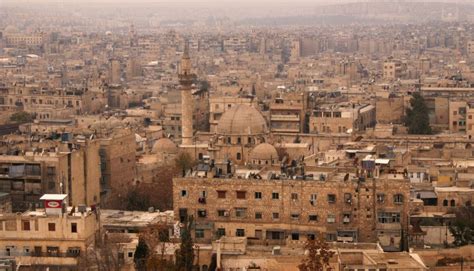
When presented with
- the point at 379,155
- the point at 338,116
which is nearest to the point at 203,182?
the point at 379,155

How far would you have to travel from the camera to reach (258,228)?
1026 inches

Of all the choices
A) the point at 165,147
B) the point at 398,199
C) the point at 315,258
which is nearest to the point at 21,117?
the point at 165,147

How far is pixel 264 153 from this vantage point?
121 ft

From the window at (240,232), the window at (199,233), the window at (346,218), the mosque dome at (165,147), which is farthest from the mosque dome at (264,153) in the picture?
the window at (346,218)

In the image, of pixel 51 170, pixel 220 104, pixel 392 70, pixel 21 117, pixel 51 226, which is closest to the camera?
pixel 51 226

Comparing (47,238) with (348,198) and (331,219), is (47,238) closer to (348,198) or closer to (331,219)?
(331,219)

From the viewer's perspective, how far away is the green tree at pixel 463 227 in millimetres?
25203

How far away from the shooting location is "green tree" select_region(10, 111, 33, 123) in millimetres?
51375

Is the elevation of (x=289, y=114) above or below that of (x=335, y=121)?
above

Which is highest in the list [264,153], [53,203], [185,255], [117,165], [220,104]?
[53,203]

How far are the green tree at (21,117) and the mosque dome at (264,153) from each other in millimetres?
17082

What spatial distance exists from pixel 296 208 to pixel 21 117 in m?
28.2

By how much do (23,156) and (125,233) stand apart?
393 cm

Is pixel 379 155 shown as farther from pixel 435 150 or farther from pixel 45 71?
pixel 45 71
